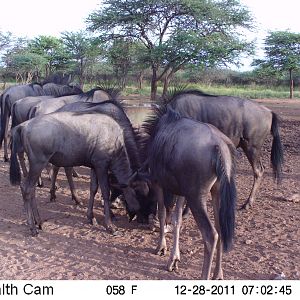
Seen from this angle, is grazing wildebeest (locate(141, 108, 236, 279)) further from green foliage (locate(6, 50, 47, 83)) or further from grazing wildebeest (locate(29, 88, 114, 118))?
green foliage (locate(6, 50, 47, 83))

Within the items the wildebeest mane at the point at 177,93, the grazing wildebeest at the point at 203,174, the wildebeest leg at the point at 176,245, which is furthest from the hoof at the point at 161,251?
the wildebeest mane at the point at 177,93

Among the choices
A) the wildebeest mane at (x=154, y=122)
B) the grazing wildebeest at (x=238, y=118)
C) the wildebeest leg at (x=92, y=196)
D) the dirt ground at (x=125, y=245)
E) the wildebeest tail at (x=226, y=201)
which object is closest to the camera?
the wildebeest tail at (x=226, y=201)

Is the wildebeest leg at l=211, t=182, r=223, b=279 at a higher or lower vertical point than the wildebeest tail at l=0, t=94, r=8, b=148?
lower

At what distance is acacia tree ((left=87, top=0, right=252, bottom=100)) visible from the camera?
2144cm

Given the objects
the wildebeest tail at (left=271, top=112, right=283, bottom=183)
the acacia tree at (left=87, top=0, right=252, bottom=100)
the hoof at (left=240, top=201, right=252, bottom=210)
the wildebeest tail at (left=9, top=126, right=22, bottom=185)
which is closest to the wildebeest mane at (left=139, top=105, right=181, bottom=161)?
the wildebeest tail at (left=9, top=126, right=22, bottom=185)

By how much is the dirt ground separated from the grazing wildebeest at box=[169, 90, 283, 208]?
0.91 m

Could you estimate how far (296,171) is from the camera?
869cm

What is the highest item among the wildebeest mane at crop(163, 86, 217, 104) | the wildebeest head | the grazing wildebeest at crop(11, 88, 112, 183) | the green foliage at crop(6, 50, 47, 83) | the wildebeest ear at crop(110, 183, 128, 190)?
the green foliage at crop(6, 50, 47, 83)

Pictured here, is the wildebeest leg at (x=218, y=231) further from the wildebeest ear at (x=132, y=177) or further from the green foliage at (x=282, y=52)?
the green foliage at (x=282, y=52)

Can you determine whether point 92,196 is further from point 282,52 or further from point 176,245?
point 282,52

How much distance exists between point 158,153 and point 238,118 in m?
2.97

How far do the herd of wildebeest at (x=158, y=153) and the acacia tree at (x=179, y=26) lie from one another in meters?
14.1

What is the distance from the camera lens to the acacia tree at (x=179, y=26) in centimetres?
2144
